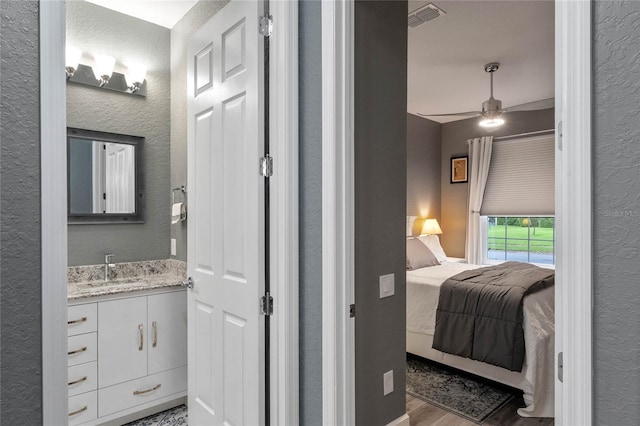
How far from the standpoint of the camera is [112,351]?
8.22 feet

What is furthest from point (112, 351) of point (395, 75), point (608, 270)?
point (608, 270)

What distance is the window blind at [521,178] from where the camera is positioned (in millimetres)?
5445

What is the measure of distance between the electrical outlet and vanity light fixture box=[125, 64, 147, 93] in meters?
2.70

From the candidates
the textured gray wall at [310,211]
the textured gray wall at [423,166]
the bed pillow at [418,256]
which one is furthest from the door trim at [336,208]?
the textured gray wall at [423,166]

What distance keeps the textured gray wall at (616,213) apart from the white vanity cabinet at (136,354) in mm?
2500

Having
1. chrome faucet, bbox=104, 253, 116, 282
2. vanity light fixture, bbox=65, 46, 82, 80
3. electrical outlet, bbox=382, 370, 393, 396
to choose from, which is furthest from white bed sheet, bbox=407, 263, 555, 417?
vanity light fixture, bbox=65, 46, 82, 80

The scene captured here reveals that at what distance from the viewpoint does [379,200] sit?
6.50 feet

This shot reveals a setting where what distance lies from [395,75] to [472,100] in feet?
11.8

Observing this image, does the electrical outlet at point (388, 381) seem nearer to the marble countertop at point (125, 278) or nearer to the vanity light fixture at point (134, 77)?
the marble countertop at point (125, 278)

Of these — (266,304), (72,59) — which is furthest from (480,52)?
(72,59)

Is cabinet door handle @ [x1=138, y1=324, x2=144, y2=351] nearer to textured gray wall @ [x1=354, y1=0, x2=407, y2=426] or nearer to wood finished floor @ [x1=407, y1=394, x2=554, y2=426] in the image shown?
textured gray wall @ [x1=354, y1=0, x2=407, y2=426]

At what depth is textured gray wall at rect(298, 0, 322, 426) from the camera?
1.63m

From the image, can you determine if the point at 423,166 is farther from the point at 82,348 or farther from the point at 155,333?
the point at 82,348

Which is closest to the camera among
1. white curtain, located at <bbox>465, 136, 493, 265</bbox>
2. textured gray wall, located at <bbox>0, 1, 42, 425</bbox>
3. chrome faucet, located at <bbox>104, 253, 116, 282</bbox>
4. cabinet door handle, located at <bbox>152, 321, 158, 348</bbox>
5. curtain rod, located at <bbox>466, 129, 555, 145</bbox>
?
textured gray wall, located at <bbox>0, 1, 42, 425</bbox>
